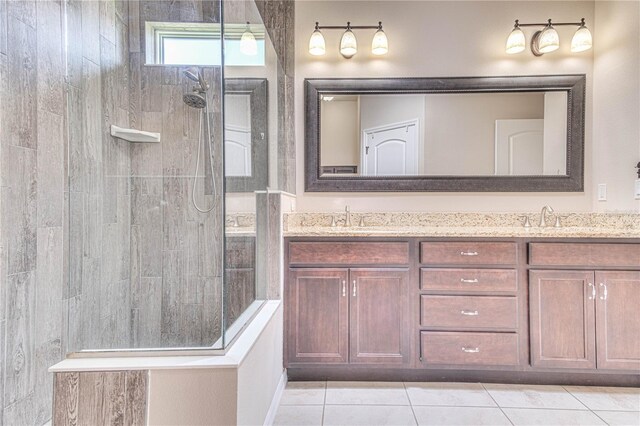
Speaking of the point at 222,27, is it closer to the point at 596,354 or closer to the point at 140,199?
the point at 140,199

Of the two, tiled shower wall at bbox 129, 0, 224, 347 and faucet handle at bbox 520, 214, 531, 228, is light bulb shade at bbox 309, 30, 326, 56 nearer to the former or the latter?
tiled shower wall at bbox 129, 0, 224, 347

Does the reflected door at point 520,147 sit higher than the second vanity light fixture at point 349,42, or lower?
lower

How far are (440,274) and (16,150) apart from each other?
2109 mm

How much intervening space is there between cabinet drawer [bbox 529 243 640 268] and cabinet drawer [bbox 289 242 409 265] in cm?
74

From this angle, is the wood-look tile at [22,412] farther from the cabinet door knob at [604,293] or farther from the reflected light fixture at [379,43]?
the cabinet door knob at [604,293]

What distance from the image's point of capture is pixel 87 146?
1.62 m

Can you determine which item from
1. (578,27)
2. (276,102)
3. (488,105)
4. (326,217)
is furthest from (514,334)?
(578,27)

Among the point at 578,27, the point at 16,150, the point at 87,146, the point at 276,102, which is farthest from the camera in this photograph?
the point at 578,27

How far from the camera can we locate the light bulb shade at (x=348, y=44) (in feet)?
8.28

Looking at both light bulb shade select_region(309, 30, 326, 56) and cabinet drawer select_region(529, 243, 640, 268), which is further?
light bulb shade select_region(309, 30, 326, 56)

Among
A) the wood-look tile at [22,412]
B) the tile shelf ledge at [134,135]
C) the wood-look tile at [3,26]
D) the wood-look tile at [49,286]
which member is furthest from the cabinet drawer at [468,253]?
the wood-look tile at [3,26]

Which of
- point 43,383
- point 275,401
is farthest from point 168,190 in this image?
point 275,401

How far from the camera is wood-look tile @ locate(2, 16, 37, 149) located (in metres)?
1.43

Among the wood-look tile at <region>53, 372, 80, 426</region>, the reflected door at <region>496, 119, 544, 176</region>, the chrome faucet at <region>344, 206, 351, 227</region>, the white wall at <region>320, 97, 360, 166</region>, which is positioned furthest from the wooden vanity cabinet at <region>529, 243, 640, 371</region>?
the wood-look tile at <region>53, 372, 80, 426</region>
